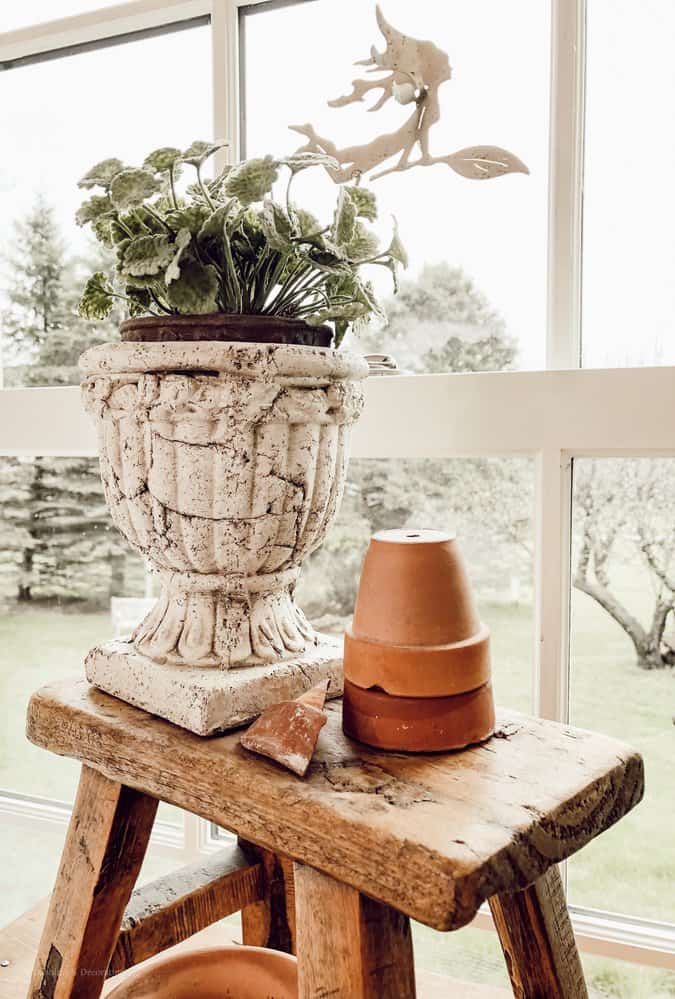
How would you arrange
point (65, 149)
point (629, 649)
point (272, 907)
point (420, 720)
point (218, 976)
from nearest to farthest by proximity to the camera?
point (420, 720), point (218, 976), point (272, 907), point (629, 649), point (65, 149)

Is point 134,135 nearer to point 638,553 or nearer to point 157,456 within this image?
point 157,456

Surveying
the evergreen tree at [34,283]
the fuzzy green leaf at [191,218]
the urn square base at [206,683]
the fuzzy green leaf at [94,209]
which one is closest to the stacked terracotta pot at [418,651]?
the urn square base at [206,683]

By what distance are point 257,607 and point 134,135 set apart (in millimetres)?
933

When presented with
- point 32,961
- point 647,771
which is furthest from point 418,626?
point 32,961

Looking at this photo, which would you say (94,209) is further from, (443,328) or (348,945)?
(348,945)

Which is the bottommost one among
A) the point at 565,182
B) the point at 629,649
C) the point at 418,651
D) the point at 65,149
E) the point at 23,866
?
the point at 23,866

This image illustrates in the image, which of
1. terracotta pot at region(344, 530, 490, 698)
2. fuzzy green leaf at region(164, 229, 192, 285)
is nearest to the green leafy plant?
fuzzy green leaf at region(164, 229, 192, 285)

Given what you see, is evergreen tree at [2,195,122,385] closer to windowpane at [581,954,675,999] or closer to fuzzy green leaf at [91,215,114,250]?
fuzzy green leaf at [91,215,114,250]

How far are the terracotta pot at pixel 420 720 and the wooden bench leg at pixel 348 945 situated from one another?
0.41ft

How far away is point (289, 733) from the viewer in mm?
671

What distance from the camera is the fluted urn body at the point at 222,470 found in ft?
2.39

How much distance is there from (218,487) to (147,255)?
222mm

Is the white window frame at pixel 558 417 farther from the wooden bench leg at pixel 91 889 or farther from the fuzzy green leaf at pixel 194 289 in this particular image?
the wooden bench leg at pixel 91 889

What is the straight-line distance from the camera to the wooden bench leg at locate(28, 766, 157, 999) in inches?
30.2
